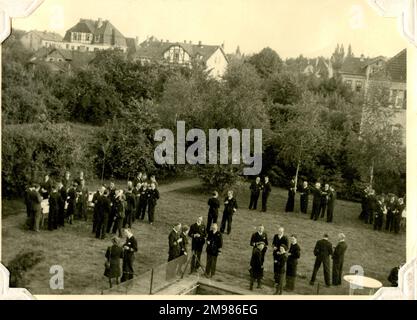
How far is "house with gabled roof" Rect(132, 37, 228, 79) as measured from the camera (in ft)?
30.7

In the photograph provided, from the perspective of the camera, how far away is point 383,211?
9.42 meters

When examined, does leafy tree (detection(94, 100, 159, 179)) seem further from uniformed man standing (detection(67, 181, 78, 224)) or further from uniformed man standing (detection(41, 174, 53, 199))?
uniformed man standing (detection(41, 174, 53, 199))

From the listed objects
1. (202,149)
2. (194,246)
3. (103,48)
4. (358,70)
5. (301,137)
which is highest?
(103,48)

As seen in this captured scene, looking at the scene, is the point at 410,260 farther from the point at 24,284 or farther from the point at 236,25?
the point at 24,284

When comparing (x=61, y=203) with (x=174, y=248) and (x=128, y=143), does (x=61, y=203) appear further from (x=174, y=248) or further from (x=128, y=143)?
(x=174, y=248)

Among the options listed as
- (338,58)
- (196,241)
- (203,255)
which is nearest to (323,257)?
(203,255)

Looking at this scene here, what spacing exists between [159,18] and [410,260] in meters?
5.61

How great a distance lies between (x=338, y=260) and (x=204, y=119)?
3357 mm

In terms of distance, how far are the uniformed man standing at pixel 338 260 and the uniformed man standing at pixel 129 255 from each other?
10.8 ft

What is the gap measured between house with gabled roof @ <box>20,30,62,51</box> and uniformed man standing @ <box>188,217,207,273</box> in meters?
3.84

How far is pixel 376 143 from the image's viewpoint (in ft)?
31.6

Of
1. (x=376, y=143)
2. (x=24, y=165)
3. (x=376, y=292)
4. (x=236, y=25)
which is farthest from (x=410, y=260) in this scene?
(x=24, y=165)

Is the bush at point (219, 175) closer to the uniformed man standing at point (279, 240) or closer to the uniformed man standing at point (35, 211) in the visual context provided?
the uniformed man standing at point (279, 240)

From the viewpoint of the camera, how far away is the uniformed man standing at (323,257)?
9.12m
